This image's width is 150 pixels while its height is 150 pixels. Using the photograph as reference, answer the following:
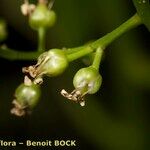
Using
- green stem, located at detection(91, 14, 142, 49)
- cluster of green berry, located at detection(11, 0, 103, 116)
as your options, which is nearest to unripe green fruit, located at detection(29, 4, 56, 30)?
cluster of green berry, located at detection(11, 0, 103, 116)

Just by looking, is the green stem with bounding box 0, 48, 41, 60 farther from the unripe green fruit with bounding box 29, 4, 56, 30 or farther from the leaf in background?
the leaf in background

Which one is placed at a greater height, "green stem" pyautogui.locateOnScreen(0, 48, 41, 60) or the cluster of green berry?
"green stem" pyautogui.locateOnScreen(0, 48, 41, 60)

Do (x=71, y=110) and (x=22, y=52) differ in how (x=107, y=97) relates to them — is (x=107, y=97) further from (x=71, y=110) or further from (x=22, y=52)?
(x=22, y=52)

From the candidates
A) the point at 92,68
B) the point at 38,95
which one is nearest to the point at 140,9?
the point at 92,68

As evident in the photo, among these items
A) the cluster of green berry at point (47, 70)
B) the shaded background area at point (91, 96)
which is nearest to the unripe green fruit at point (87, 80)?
the cluster of green berry at point (47, 70)

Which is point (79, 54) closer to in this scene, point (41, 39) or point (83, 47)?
point (83, 47)

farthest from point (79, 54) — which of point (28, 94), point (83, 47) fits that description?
point (28, 94)
